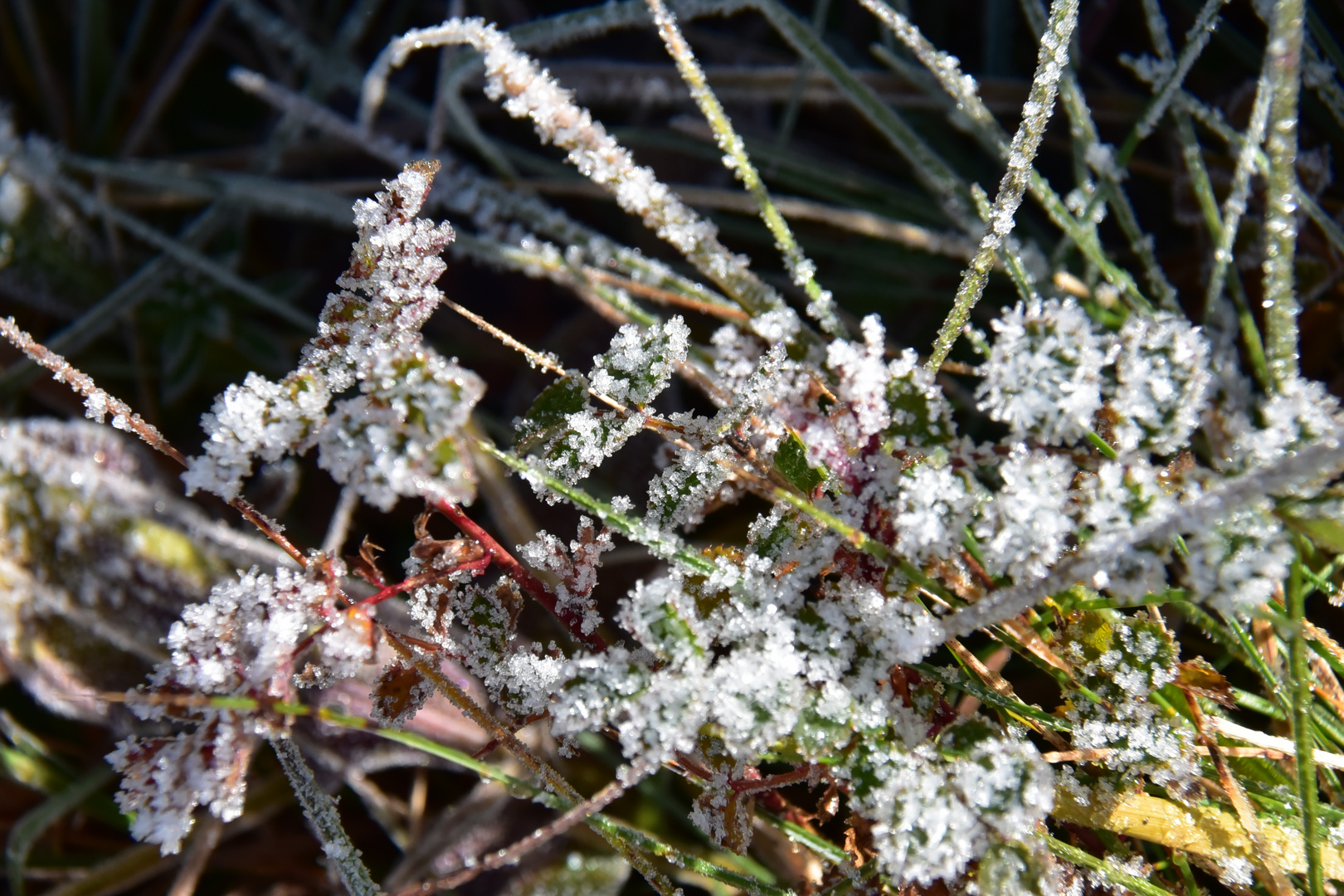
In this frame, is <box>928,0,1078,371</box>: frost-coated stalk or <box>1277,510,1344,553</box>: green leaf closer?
<box>1277,510,1344,553</box>: green leaf

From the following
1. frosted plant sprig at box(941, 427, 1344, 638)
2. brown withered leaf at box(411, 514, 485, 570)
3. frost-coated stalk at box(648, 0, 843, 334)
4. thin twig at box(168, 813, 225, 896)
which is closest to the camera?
frosted plant sprig at box(941, 427, 1344, 638)

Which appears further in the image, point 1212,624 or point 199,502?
point 199,502

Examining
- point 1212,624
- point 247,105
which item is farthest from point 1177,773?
point 247,105

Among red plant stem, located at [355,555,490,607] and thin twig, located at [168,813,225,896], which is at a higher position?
red plant stem, located at [355,555,490,607]

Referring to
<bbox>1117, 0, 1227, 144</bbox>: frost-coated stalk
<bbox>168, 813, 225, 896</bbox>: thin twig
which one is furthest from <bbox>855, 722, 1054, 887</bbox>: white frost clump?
<bbox>168, 813, 225, 896</bbox>: thin twig

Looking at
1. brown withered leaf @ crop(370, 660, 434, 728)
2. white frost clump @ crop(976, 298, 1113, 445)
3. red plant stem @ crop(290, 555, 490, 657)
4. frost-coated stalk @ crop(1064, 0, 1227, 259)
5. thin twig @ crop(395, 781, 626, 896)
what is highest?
frost-coated stalk @ crop(1064, 0, 1227, 259)

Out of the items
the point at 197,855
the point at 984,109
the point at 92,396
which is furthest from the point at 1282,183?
the point at 197,855

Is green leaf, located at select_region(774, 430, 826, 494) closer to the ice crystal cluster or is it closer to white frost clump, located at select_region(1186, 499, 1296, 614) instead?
the ice crystal cluster

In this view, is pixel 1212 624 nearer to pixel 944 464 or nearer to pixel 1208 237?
pixel 944 464
